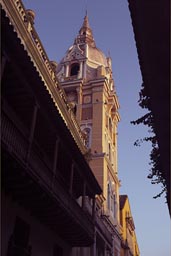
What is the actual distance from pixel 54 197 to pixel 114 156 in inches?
1025

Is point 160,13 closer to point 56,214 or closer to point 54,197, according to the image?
point 54,197

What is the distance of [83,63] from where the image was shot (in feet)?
133

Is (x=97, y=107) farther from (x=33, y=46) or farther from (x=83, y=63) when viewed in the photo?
(x=33, y=46)

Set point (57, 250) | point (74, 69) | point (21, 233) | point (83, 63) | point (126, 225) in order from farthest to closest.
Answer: point (126, 225) → point (74, 69) → point (83, 63) → point (57, 250) → point (21, 233)

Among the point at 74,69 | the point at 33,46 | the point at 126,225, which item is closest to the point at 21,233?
the point at 33,46

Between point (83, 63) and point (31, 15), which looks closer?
point (31, 15)

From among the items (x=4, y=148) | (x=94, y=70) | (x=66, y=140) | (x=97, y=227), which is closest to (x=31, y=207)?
(x=66, y=140)

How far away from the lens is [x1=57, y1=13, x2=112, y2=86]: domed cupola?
3894 cm

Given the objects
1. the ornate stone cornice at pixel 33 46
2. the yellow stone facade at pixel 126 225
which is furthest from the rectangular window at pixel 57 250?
the yellow stone facade at pixel 126 225

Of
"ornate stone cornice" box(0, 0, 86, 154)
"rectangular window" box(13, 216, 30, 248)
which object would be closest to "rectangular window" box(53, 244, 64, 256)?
"rectangular window" box(13, 216, 30, 248)

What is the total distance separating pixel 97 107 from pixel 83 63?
7559 mm

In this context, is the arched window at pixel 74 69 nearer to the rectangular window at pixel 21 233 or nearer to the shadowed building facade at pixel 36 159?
the shadowed building facade at pixel 36 159

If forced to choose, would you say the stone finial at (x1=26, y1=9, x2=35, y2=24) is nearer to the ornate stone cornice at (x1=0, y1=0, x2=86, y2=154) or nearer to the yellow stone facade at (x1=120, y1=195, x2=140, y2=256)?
the ornate stone cornice at (x1=0, y1=0, x2=86, y2=154)

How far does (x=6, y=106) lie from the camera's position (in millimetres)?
Result: 11602
